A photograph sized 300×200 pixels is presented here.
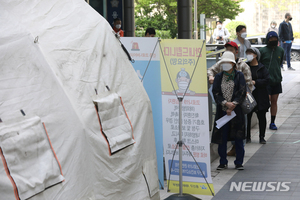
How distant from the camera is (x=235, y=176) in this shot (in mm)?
6828

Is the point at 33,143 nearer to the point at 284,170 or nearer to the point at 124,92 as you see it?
the point at 124,92

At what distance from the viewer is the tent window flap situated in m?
3.96

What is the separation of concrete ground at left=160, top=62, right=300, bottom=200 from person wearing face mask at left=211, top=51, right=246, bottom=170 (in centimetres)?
54

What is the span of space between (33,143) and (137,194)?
1.55 m

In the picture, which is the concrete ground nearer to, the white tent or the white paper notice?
the white paper notice

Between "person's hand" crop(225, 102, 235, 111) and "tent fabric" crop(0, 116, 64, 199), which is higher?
"tent fabric" crop(0, 116, 64, 199)

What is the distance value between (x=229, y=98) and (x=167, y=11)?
2822 centimetres

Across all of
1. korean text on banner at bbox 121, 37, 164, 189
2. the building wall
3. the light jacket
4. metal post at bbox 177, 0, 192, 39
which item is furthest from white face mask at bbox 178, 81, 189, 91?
the building wall

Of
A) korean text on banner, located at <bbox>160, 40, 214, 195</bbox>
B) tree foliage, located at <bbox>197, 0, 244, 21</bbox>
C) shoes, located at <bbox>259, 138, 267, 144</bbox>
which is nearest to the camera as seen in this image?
korean text on banner, located at <bbox>160, 40, 214, 195</bbox>

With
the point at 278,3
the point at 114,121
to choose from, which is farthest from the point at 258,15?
the point at 114,121

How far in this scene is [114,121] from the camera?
4.15 metres

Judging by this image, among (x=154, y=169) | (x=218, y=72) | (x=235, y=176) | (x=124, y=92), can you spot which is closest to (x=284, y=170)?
(x=235, y=176)

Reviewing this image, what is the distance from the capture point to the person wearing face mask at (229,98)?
22.4ft

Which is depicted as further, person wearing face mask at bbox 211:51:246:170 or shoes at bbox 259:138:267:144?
shoes at bbox 259:138:267:144
